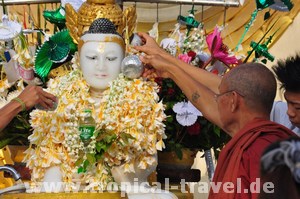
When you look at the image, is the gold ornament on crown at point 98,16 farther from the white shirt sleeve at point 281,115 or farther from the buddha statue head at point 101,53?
the white shirt sleeve at point 281,115

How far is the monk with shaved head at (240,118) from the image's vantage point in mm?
2359

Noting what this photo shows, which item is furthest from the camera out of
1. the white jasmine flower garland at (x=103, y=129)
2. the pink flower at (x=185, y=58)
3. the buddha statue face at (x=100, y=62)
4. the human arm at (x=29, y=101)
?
the pink flower at (x=185, y=58)

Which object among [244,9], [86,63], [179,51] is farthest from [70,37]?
[244,9]

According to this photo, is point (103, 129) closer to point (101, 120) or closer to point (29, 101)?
point (101, 120)

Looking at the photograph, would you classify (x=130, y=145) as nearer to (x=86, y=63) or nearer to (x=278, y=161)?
(x=86, y=63)

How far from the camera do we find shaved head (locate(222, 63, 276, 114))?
102 inches

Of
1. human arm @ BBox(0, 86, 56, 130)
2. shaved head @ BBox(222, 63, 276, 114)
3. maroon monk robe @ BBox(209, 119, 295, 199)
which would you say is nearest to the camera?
maroon monk robe @ BBox(209, 119, 295, 199)

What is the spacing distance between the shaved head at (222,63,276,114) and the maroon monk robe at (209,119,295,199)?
0.12 meters

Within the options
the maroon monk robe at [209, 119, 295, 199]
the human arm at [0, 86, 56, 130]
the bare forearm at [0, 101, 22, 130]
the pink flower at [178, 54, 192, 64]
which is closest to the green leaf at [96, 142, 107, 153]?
the human arm at [0, 86, 56, 130]

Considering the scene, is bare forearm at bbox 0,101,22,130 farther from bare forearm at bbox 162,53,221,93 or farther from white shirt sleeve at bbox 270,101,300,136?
white shirt sleeve at bbox 270,101,300,136

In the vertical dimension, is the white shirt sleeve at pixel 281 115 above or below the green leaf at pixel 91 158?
above

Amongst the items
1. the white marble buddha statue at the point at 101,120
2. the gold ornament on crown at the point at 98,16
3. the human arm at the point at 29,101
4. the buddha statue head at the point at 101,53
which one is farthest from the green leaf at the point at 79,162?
the gold ornament on crown at the point at 98,16

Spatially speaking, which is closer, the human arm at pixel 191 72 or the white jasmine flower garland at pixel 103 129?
the human arm at pixel 191 72

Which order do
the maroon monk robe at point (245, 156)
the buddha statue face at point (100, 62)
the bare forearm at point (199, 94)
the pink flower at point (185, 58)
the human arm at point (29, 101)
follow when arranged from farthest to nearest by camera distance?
1. the pink flower at point (185, 58)
2. the buddha statue face at point (100, 62)
3. the human arm at point (29, 101)
4. the bare forearm at point (199, 94)
5. the maroon monk robe at point (245, 156)
